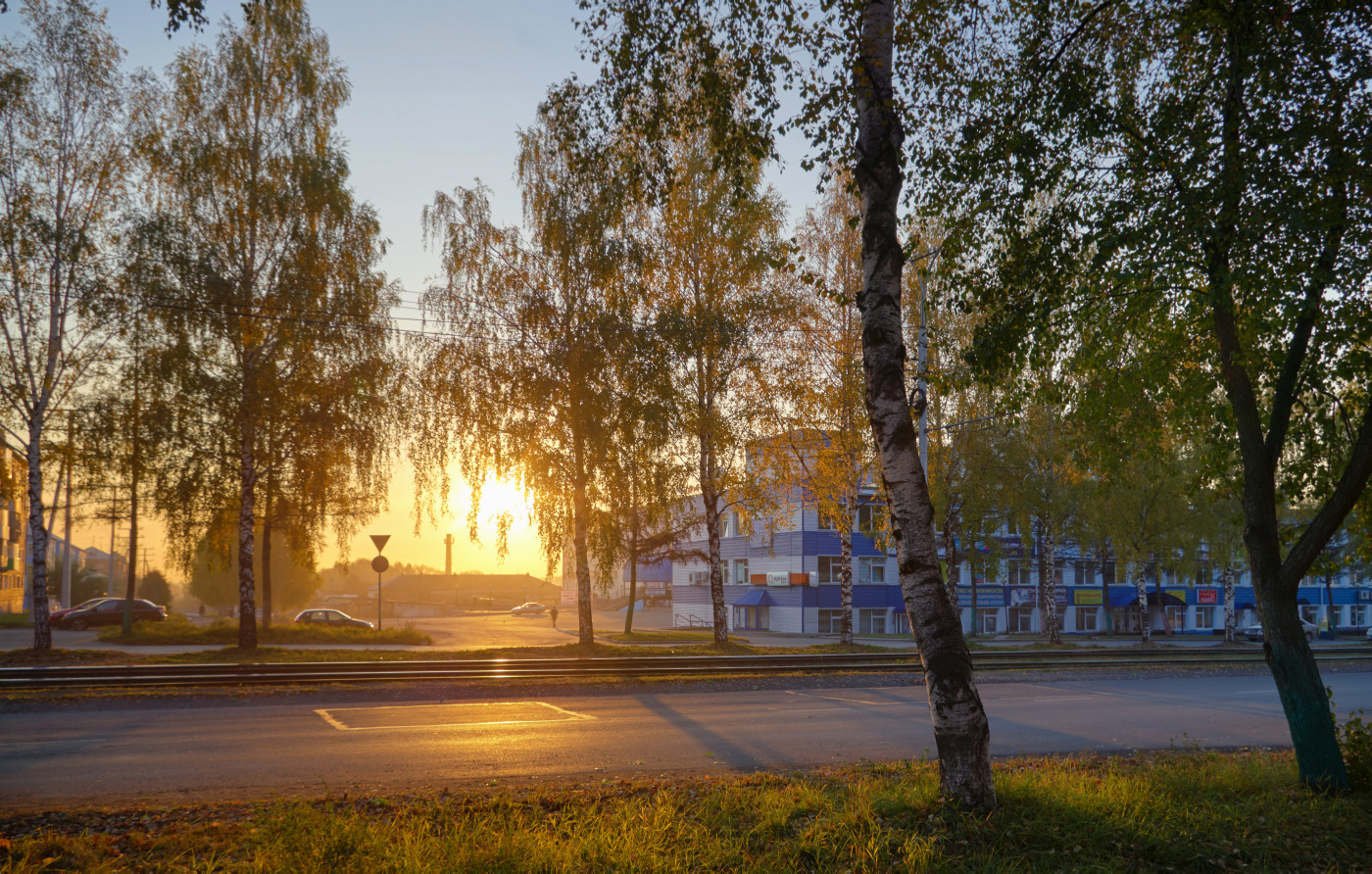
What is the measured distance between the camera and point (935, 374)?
8.05 metres

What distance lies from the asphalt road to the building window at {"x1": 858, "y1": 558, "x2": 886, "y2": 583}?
123 ft

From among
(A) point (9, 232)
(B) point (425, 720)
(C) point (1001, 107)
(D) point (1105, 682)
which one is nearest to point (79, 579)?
(A) point (9, 232)

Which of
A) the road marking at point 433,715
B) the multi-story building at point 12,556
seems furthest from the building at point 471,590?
the road marking at point 433,715

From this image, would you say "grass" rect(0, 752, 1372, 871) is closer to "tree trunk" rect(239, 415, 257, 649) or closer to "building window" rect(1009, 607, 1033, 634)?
"tree trunk" rect(239, 415, 257, 649)

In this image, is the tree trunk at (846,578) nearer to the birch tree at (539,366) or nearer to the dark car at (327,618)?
the birch tree at (539,366)

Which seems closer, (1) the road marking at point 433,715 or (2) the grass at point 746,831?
(2) the grass at point 746,831

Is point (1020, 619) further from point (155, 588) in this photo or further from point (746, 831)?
point (155, 588)

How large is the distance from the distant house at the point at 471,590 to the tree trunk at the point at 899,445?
354 ft

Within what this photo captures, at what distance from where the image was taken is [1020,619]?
58844 millimetres

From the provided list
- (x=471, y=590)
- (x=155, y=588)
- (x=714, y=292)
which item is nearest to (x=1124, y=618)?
(x=714, y=292)

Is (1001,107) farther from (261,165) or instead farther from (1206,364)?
(261,165)

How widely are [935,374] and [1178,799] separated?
4.19m

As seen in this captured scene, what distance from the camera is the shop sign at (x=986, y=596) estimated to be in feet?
186

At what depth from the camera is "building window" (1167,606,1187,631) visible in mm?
62875
